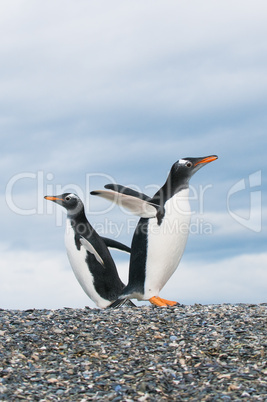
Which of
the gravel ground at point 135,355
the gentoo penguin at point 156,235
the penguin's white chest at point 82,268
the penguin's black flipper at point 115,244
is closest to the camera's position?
the gravel ground at point 135,355

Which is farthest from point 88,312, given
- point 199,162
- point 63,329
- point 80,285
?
point 199,162

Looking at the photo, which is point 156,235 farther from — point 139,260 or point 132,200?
point 132,200

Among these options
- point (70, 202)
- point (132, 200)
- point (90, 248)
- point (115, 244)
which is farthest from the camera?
point (115, 244)

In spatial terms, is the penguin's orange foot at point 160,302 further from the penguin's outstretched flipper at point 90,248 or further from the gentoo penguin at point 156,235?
the penguin's outstretched flipper at point 90,248

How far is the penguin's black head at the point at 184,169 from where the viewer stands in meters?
6.77

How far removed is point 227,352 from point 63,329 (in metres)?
1.63

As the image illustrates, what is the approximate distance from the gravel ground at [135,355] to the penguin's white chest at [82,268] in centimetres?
99

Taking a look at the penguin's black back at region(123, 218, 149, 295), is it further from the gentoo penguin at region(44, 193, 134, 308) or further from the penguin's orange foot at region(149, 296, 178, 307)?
the gentoo penguin at region(44, 193, 134, 308)

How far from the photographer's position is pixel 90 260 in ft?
23.6

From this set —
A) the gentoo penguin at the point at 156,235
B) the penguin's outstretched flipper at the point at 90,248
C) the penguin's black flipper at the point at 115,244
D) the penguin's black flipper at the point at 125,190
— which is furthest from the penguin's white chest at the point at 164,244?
the penguin's black flipper at the point at 115,244

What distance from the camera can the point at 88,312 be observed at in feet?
20.6

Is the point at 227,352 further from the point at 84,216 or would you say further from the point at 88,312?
the point at 84,216

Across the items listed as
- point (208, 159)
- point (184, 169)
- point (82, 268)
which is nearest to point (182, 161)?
point (184, 169)

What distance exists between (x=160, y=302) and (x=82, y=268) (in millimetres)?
1269
